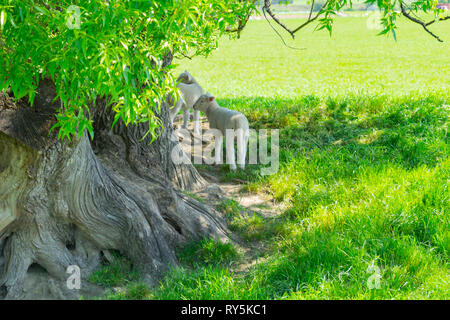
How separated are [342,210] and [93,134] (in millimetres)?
2661

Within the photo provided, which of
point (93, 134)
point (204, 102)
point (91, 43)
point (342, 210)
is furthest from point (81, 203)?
point (204, 102)

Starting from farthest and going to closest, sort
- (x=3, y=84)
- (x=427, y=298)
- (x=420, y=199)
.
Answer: (x=420, y=199) < (x=427, y=298) < (x=3, y=84)

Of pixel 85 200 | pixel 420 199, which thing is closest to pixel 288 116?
pixel 420 199

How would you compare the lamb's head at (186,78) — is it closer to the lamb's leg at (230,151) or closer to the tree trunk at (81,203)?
the lamb's leg at (230,151)

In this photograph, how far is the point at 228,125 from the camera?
6.37 meters

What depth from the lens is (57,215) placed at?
4.09m

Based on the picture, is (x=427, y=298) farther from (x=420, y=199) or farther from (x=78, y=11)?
(x=78, y=11)

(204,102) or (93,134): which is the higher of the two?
(204,102)

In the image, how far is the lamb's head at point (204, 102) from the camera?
664 cm

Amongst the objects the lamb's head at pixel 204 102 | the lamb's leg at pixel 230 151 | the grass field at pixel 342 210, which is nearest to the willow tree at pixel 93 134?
the grass field at pixel 342 210

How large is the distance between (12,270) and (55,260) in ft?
1.12

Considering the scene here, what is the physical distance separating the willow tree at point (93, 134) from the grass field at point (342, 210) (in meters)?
0.42

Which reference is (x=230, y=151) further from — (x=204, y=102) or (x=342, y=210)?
(x=342, y=210)

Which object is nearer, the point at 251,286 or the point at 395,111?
the point at 251,286
